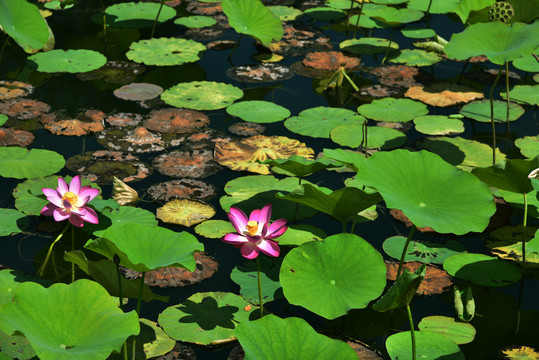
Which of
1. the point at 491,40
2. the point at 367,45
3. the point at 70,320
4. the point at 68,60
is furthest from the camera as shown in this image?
the point at 367,45

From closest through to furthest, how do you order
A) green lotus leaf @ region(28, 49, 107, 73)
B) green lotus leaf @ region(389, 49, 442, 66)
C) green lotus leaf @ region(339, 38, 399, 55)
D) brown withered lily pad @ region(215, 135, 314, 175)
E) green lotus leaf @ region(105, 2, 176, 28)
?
1. brown withered lily pad @ region(215, 135, 314, 175)
2. green lotus leaf @ region(28, 49, 107, 73)
3. green lotus leaf @ region(389, 49, 442, 66)
4. green lotus leaf @ region(339, 38, 399, 55)
5. green lotus leaf @ region(105, 2, 176, 28)

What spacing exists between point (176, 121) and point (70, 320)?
223cm

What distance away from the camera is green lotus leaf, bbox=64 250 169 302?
2.42 m

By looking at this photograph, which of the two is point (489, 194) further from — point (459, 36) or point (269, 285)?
point (459, 36)

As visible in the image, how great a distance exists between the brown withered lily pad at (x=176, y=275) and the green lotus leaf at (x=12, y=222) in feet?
1.93

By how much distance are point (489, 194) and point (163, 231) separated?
1254mm

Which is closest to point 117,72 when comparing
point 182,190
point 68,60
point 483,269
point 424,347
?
point 68,60

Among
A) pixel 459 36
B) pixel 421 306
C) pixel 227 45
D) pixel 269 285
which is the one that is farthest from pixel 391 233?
pixel 227 45

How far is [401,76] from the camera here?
16.0ft

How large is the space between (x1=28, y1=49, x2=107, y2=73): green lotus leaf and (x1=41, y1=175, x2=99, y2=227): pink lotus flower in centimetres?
203

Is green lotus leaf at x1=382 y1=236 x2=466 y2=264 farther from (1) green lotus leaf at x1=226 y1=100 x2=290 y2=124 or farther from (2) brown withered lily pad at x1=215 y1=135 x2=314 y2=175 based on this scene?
(1) green lotus leaf at x1=226 y1=100 x2=290 y2=124

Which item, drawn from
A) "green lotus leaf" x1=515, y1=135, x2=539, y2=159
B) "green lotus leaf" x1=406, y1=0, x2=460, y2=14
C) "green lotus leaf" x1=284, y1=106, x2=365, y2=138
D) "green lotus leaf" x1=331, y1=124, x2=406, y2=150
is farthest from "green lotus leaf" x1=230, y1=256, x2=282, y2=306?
"green lotus leaf" x1=406, y1=0, x2=460, y2=14

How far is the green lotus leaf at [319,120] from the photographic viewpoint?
13.3 ft

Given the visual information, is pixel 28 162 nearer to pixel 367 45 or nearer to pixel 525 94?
pixel 367 45
